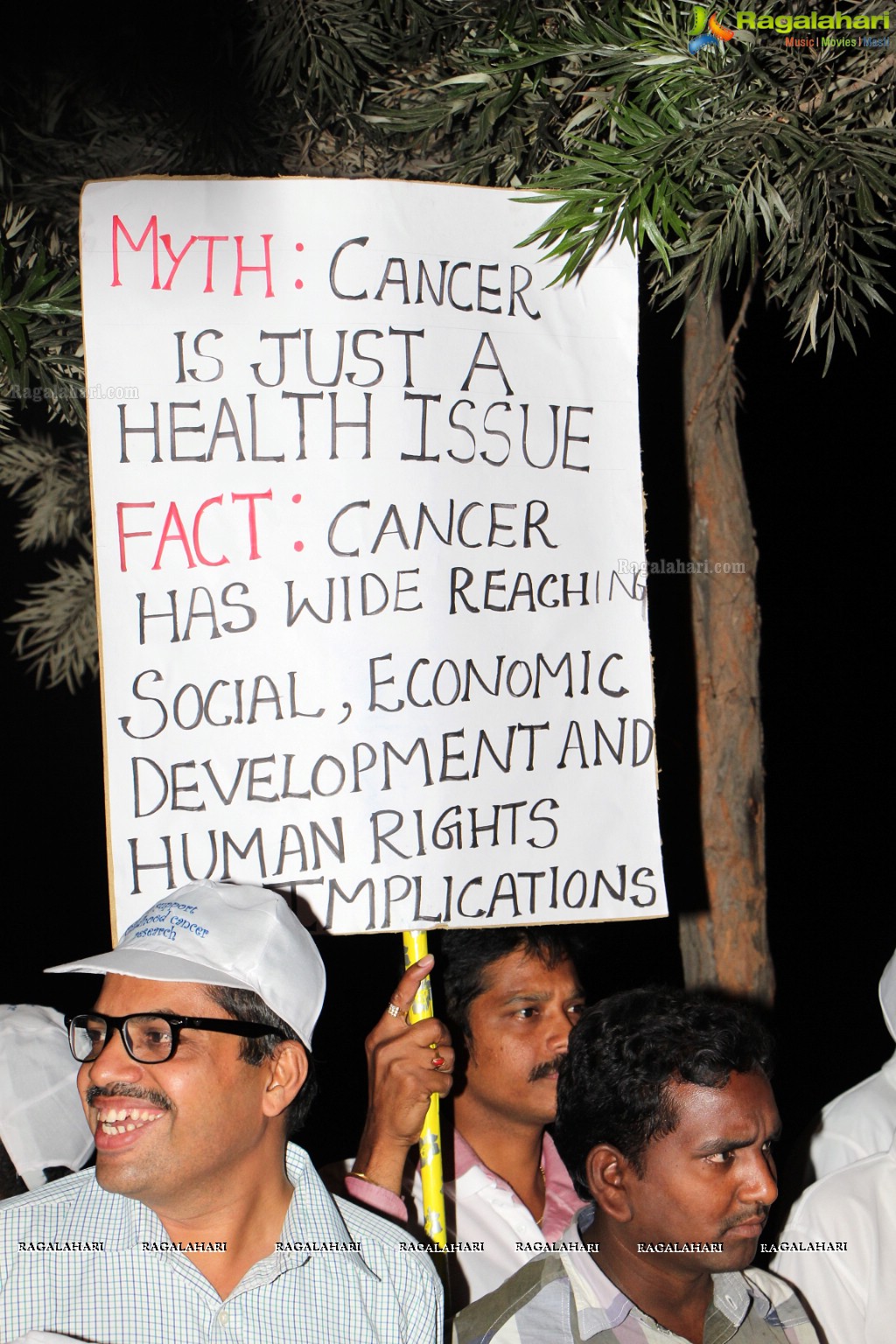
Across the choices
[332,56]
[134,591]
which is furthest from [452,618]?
[332,56]

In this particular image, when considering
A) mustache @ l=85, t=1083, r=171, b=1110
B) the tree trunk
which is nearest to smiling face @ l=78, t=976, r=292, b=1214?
mustache @ l=85, t=1083, r=171, b=1110

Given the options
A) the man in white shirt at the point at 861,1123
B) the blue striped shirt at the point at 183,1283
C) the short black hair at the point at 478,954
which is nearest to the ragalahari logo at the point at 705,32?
the short black hair at the point at 478,954

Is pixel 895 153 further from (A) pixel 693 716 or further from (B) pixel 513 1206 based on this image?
(A) pixel 693 716

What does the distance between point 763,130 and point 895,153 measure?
308 mm

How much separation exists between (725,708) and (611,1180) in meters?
2.17

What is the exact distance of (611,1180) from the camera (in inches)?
90.6

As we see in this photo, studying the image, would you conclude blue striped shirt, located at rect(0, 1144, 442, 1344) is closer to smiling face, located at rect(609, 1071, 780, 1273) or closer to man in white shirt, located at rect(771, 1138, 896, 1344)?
smiling face, located at rect(609, 1071, 780, 1273)

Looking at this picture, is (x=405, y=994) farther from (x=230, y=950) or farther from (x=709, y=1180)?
(x=709, y=1180)

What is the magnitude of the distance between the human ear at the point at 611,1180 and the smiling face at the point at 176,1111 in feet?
1.92

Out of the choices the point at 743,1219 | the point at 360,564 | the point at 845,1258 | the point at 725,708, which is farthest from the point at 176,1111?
the point at 725,708

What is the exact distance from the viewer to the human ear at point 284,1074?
2158 millimetres

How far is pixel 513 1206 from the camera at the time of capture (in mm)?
2732

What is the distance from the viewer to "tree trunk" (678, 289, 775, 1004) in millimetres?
4184

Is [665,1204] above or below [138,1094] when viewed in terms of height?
below
